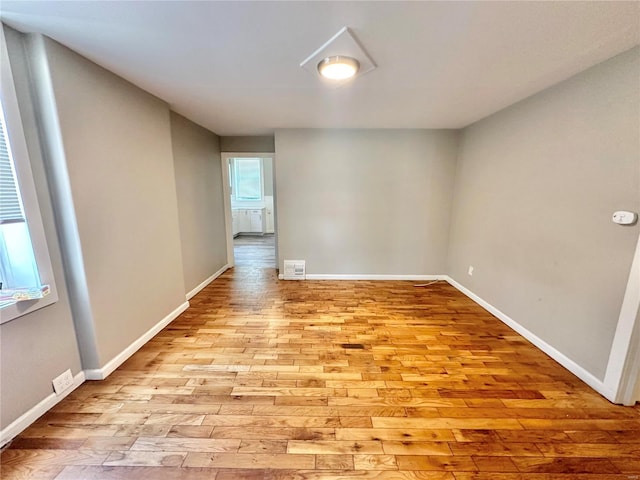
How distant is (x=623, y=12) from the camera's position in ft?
4.24

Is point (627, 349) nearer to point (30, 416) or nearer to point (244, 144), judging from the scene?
point (30, 416)

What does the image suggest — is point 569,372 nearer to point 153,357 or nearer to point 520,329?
point 520,329

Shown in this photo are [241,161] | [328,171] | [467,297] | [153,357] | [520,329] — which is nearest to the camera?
[153,357]

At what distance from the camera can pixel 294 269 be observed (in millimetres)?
4066

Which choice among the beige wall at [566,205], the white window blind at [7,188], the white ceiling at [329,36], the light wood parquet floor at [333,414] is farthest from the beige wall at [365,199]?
the white window blind at [7,188]

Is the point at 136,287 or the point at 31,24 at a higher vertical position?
the point at 31,24

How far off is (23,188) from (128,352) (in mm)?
1401

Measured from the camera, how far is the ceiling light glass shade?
5.67 ft

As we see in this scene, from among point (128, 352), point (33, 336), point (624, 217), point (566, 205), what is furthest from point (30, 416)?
point (566, 205)

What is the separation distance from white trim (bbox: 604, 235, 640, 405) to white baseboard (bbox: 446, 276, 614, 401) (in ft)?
0.24

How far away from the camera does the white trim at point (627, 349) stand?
1.59m

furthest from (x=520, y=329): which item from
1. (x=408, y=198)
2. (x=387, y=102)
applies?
(x=387, y=102)

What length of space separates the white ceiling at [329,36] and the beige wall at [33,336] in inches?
16.6

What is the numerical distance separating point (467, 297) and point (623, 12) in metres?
2.90
